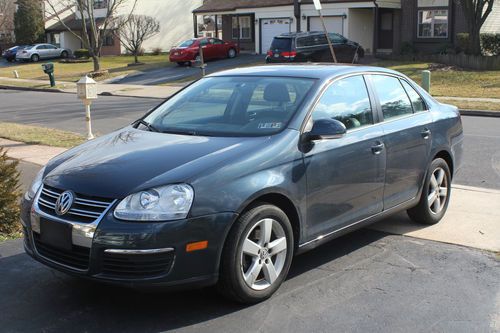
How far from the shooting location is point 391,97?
18.4ft

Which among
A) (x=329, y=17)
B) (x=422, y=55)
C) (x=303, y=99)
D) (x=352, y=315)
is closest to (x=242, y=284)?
(x=352, y=315)

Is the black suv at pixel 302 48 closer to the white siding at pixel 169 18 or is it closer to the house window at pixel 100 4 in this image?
the white siding at pixel 169 18

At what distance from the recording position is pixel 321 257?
5145mm

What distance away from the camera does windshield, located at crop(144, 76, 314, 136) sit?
4.66 metres

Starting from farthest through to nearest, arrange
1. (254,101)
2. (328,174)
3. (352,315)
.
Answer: (254,101)
(328,174)
(352,315)

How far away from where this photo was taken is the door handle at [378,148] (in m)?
5.06

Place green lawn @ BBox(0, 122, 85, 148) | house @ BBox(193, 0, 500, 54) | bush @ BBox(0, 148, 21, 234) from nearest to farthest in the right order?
bush @ BBox(0, 148, 21, 234) < green lawn @ BBox(0, 122, 85, 148) < house @ BBox(193, 0, 500, 54)

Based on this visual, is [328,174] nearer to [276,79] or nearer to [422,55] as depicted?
[276,79]

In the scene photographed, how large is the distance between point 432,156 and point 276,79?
1864 mm

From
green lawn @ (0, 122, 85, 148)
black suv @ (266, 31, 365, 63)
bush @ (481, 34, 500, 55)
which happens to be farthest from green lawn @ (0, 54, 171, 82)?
green lawn @ (0, 122, 85, 148)

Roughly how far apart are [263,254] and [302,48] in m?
23.9

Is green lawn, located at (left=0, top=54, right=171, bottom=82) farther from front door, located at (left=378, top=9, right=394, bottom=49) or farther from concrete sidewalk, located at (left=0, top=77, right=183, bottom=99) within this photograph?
front door, located at (left=378, top=9, right=394, bottom=49)

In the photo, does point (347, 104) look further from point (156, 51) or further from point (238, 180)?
point (156, 51)

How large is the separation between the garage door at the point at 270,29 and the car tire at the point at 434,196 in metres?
31.8
